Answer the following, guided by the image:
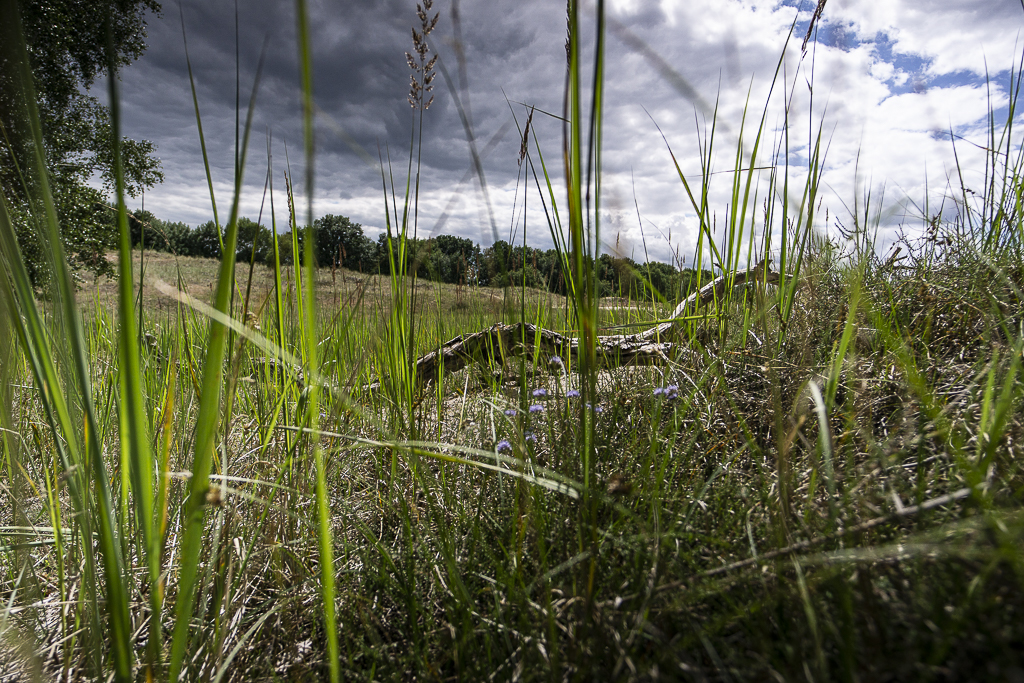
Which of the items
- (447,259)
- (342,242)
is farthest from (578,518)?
(342,242)

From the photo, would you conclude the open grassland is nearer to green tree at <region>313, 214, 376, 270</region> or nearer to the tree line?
the tree line

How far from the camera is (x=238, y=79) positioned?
75 cm

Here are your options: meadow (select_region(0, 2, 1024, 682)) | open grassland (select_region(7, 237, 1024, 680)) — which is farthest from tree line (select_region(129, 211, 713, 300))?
open grassland (select_region(7, 237, 1024, 680))

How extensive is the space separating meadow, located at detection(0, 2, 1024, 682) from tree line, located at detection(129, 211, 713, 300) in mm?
145

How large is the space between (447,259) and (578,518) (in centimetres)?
186

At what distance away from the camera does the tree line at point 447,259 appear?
130 centimetres

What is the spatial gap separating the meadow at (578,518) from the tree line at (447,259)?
0.14 meters

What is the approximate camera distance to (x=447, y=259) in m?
2.40

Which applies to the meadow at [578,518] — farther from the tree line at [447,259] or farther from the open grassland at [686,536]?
the tree line at [447,259]

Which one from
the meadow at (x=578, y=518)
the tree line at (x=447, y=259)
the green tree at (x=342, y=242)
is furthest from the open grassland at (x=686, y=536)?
the green tree at (x=342, y=242)

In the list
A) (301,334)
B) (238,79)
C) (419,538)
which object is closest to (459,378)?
(301,334)

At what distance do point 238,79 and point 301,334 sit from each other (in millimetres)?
832

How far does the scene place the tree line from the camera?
4.28ft

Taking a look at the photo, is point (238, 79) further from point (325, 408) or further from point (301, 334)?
point (325, 408)
